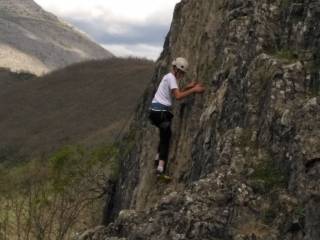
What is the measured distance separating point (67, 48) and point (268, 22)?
131 m

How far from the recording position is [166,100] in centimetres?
1374

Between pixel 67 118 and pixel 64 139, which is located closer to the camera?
pixel 64 139

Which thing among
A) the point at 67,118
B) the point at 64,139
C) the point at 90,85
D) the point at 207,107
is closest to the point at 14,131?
the point at 67,118

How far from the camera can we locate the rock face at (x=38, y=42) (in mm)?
122062

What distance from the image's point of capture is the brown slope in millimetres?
56562

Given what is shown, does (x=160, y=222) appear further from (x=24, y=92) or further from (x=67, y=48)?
(x=67, y=48)

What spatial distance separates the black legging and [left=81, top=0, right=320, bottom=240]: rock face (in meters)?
0.23

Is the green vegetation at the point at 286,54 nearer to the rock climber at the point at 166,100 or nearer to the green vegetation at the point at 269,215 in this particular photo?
the rock climber at the point at 166,100

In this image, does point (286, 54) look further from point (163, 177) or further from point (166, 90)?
point (163, 177)

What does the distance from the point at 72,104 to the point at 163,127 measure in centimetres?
5721

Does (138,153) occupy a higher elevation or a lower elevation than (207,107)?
lower

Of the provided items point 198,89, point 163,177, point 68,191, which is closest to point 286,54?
point 198,89

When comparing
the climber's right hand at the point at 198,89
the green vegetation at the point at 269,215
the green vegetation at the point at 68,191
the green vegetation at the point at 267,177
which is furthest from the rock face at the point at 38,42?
the green vegetation at the point at 269,215

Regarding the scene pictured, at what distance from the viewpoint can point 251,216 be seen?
29.7 feet
